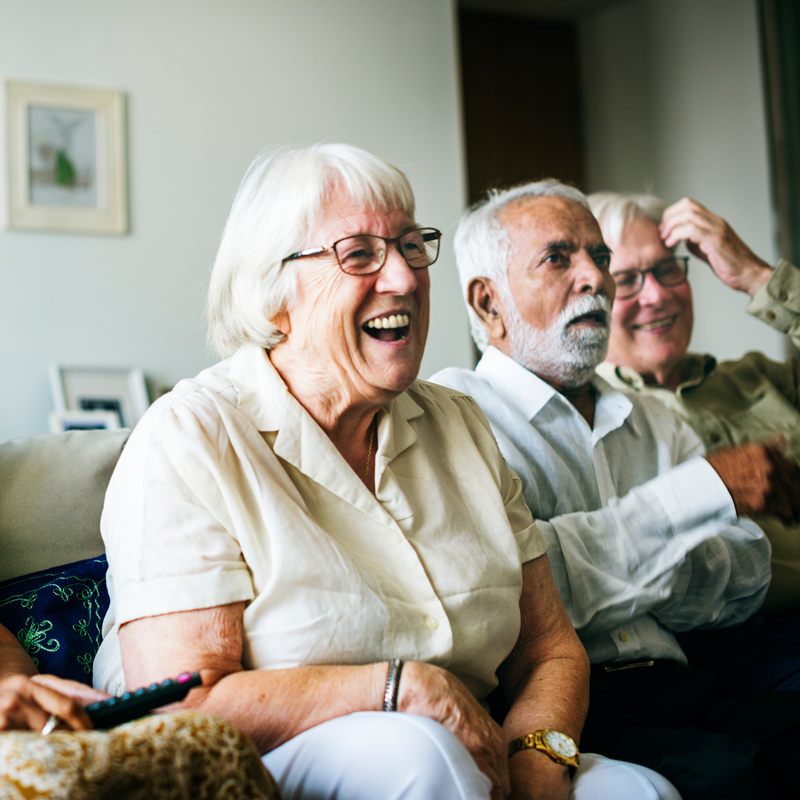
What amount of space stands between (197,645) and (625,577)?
2.52 feet

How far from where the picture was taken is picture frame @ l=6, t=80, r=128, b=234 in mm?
3266

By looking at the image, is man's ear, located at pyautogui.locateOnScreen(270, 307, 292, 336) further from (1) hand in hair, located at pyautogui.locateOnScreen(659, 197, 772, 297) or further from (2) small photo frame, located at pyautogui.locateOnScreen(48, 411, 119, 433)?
(2) small photo frame, located at pyautogui.locateOnScreen(48, 411, 119, 433)

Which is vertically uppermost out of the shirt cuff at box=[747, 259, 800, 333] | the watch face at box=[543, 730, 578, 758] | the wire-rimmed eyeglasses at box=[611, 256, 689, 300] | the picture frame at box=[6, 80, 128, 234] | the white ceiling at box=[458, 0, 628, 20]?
the white ceiling at box=[458, 0, 628, 20]

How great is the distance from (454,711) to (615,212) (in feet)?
5.11

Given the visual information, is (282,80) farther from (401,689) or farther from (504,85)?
(401,689)

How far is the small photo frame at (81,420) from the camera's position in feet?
10.4

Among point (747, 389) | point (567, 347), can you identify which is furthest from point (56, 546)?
point (747, 389)

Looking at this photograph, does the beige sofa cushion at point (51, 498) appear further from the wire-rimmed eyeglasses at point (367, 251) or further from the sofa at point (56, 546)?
the wire-rimmed eyeglasses at point (367, 251)

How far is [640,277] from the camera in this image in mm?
2137

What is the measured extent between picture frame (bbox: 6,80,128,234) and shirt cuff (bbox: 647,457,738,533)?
8.60ft

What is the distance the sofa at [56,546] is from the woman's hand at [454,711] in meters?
0.50

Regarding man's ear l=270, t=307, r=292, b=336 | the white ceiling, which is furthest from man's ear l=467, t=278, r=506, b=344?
the white ceiling

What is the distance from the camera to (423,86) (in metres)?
3.79

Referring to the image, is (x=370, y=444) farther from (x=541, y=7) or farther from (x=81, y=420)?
(x=541, y=7)
